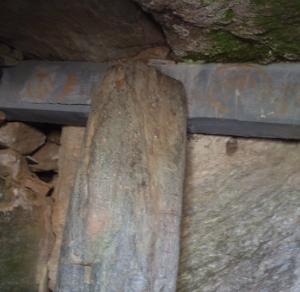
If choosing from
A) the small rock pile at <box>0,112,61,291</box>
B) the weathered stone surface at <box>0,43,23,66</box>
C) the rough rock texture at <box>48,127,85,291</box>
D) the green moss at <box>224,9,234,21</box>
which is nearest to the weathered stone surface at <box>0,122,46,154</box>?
the small rock pile at <box>0,112,61,291</box>

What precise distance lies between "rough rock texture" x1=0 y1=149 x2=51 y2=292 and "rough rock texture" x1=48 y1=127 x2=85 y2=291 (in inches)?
1.0

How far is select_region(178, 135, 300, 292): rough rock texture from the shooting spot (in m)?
1.11

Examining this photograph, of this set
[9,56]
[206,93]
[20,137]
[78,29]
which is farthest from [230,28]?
[20,137]

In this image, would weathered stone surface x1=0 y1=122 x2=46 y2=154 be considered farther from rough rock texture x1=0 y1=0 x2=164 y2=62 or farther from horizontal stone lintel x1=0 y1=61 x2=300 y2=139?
rough rock texture x1=0 y1=0 x2=164 y2=62

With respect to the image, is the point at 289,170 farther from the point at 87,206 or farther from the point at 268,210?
the point at 87,206

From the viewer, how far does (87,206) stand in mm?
1062

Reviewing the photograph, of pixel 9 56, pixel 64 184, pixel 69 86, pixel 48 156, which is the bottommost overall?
pixel 64 184

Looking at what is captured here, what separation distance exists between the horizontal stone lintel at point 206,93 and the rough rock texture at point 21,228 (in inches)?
8.2

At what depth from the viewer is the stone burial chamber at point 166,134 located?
41.7 inches

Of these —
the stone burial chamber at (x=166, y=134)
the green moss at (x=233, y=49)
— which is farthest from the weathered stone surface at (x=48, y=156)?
the green moss at (x=233, y=49)

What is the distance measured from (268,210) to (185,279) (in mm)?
254

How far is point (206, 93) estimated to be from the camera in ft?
4.22

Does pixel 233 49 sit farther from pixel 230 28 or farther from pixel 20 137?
Answer: pixel 20 137

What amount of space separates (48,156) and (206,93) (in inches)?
25.7
